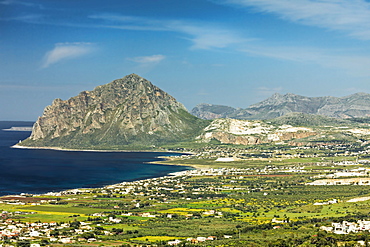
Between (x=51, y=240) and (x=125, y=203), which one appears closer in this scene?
(x=51, y=240)

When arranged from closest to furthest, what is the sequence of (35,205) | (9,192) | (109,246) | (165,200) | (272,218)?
1. (109,246)
2. (272,218)
3. (35,205)
4. (165,200)
5. (9,192)

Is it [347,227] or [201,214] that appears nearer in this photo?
[347,227]

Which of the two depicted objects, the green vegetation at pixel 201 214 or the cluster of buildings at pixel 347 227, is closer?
the green vegetation at pixel 201 214

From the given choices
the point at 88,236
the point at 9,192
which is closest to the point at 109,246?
the point at 88,236

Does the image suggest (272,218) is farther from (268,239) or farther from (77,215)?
(77,215)

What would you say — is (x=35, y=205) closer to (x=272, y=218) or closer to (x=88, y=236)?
(x=88, y=236)

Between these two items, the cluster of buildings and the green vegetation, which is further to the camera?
the cluster of buildings

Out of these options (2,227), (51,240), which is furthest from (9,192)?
(51,240)

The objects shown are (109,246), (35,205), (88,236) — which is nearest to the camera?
(109,246)

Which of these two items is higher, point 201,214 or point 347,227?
point 347,227
